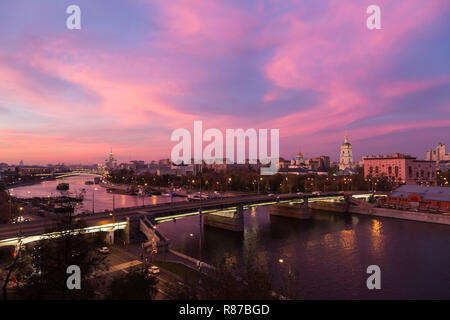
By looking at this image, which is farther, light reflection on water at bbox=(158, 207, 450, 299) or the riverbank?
the riverbank

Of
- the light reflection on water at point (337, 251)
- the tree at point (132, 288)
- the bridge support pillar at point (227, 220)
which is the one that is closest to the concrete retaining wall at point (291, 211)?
the light reflection on water at point (337, 251)

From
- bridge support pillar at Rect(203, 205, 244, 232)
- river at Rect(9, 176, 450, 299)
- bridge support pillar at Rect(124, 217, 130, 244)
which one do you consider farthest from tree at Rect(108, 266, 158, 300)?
bridge support pillar at Rect(203, 205, 244, 232)

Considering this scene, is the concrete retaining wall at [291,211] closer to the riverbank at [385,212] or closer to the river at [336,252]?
the river at [336,252]

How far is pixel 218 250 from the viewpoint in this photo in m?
36.2

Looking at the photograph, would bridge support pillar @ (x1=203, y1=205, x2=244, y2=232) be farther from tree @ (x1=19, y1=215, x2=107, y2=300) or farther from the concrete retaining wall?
tree @ (x1=19, y1=215, x2=107, y2=300)

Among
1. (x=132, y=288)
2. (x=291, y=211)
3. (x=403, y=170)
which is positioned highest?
(x=403, y=170)

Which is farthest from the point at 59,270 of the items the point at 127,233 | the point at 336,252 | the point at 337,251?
the point at 337,251

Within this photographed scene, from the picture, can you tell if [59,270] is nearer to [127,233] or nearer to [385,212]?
[127,233]

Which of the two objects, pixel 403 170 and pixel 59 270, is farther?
pixel 403 170

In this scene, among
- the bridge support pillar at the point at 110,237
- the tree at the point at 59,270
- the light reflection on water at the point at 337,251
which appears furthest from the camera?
the bridge support pillar at the point at 110,237

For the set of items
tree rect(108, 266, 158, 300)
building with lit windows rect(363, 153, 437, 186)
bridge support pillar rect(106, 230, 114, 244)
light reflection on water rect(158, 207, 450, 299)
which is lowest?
light reflection on water rect(158, 207, 450, 299)
